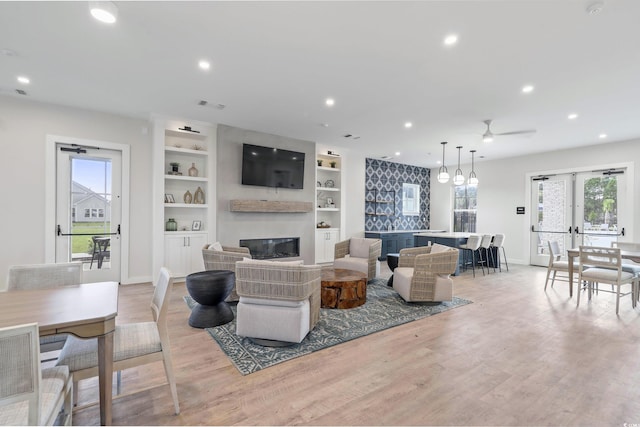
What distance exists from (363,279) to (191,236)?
3423mm

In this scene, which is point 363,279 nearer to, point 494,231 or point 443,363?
point 443,363

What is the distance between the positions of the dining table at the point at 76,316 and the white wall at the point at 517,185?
29.5 feet

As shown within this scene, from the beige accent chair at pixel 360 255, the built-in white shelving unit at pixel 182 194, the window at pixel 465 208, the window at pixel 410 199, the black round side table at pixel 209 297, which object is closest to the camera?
the black round side table at pixel 209 297

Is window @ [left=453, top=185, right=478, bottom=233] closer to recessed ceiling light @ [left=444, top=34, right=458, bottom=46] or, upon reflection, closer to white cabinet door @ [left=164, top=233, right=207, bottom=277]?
recessed ceiling light @ [left=444, top=34, right=458, bottom=46]

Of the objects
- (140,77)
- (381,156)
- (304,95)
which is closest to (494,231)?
(381,156)

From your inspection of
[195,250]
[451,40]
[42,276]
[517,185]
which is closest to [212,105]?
[195,250]

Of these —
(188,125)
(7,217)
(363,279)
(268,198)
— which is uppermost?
(188,125)

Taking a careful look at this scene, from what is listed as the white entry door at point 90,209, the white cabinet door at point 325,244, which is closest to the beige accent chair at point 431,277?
the white cabinet door at point 325,244

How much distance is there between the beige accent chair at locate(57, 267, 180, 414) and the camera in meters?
1.71

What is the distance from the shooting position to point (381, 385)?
7.34ft

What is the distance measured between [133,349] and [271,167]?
192 inches

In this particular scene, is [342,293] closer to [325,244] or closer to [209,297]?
[209,297]

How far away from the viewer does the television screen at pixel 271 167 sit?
6.06 metres

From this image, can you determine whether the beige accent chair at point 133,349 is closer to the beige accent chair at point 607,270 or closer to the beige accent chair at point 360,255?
the beige accent chair at point 360,255
